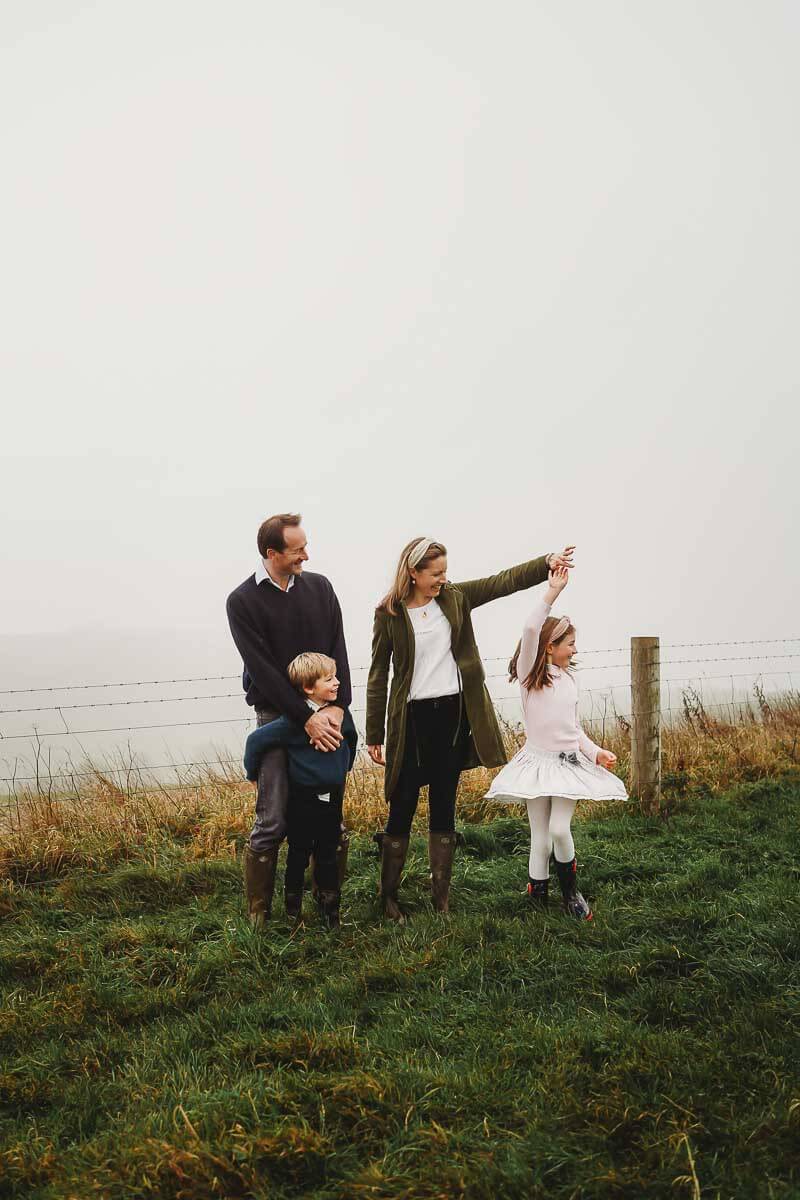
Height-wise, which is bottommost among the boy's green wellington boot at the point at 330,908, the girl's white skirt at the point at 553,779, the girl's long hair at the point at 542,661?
the boy's green wellington boot at the point at 330,908

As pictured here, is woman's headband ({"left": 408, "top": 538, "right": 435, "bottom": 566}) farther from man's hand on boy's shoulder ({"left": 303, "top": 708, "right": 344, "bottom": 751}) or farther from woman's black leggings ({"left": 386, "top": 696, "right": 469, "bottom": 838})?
man's hand on boy's shoulder ({"left": 303, "top": 708, "right": 344, "bottom": 751})

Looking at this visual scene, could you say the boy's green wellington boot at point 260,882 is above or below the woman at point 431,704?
below

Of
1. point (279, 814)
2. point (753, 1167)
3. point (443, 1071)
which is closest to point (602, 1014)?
point (443, 1071)

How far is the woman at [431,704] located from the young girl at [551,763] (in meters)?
0.26

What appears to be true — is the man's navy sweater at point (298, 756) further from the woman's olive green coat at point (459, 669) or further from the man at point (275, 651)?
the woman's olive green coat at point (459, 669)

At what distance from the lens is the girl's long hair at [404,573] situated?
5246 mm

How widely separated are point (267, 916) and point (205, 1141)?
7.58 feet

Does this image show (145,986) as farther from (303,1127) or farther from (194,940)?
(303,1127)

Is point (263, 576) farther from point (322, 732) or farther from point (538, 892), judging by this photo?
point (538, 892)

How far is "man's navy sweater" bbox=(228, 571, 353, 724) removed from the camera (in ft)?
16.5

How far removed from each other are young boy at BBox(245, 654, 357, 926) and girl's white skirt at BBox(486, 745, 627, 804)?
0.91 m

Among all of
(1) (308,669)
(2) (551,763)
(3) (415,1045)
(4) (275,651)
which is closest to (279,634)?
(4) (275,651)

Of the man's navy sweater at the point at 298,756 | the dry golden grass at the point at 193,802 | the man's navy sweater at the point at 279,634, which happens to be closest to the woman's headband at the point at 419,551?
the man's navy sweater at the point at 279,634

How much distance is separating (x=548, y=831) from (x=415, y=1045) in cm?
202
